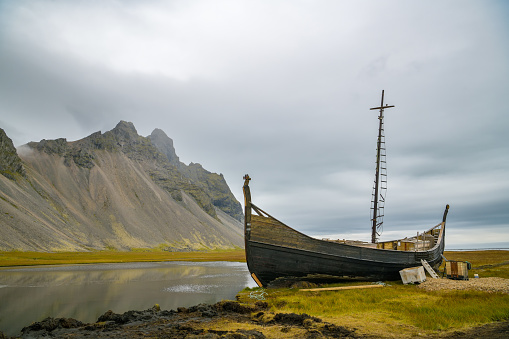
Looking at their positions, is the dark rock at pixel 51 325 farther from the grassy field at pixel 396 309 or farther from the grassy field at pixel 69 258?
the grassy field at pixel 69 258

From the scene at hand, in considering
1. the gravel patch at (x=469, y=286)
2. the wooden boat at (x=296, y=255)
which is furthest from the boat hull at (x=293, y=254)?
the gravel patch at (x=469, y=286)

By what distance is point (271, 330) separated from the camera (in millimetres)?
9508

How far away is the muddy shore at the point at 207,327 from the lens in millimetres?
8844

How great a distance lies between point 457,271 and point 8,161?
118 metres

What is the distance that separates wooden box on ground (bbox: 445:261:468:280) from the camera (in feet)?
65.8

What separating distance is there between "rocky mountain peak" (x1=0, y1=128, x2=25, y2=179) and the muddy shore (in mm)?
105384

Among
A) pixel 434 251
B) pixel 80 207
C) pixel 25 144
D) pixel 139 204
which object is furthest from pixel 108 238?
pixel 434 251

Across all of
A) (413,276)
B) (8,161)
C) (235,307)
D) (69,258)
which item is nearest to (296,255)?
(235,307)

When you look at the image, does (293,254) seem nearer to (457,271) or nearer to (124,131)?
(457,271)

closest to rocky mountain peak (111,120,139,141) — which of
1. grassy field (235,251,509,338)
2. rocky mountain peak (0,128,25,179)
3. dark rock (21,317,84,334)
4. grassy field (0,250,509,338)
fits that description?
rocky mountain peak (0,128,25,179)

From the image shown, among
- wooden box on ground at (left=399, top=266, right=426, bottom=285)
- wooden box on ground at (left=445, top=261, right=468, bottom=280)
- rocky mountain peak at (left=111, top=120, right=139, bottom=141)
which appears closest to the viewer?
wooden box on ground at (left=399, top=266, right=426, bottom=285)

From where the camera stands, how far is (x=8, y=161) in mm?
95812

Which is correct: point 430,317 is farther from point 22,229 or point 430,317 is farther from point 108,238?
point 108,238

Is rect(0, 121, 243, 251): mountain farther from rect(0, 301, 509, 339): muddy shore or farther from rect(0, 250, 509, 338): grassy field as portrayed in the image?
rect(0, 250, 509, 338): grassy field
